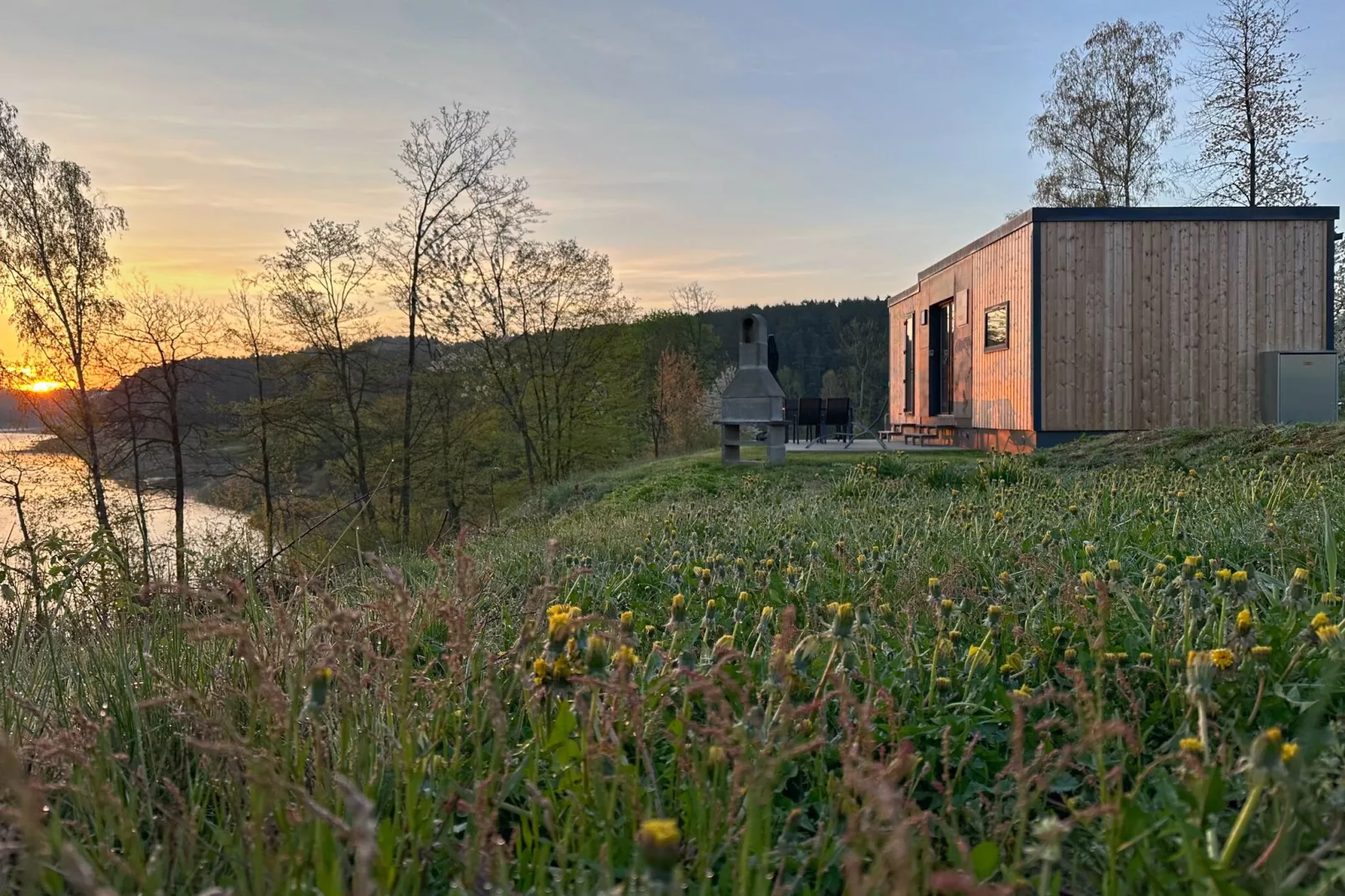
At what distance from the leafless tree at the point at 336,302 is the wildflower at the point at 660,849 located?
1955cm

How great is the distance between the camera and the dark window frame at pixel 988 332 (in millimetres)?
13984

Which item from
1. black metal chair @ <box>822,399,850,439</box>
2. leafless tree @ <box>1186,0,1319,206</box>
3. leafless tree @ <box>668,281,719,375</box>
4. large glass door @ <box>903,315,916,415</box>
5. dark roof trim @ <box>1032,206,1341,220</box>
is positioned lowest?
→ black metal chair @ <box>822,399,850,439</box>

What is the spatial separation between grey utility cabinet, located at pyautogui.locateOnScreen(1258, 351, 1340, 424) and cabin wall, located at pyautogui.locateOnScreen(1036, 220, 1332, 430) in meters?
0.36

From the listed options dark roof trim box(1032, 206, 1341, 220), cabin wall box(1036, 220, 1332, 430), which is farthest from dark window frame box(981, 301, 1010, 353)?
dark roof trim box(1032, 206, 1341, 220)

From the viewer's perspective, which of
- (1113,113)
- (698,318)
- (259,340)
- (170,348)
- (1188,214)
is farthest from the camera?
(698,318)

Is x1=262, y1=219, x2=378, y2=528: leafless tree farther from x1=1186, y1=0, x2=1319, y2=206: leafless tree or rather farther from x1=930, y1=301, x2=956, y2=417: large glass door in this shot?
x1=1186, y1=0, x2=1319, y2=206: leafless tree

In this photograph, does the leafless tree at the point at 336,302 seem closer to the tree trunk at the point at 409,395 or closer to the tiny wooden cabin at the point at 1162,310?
the tree trunk at the point at 409,395

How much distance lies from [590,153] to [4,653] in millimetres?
12880

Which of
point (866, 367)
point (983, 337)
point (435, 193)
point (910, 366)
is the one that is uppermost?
point (435, 193)

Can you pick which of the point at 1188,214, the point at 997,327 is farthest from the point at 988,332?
the point at 1188,214

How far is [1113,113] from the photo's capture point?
24.9 metres

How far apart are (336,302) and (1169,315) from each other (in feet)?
54.0

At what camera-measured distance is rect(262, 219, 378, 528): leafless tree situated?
62.8ft

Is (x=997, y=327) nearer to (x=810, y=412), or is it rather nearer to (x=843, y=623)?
(x=810, y=412)
